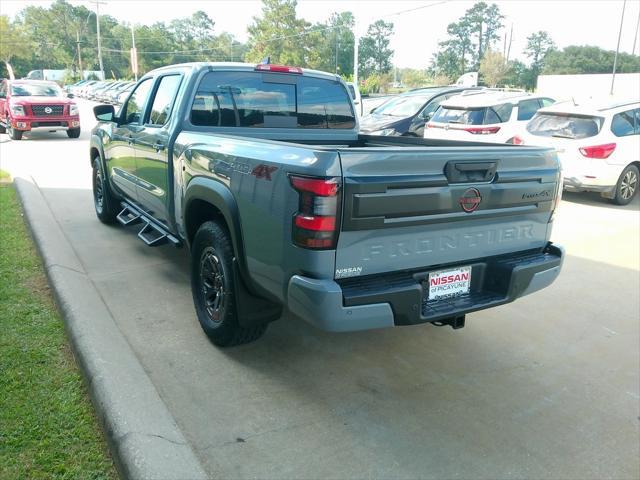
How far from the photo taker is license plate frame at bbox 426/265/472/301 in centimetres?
311

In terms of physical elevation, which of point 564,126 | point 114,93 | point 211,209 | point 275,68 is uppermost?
point 114,93

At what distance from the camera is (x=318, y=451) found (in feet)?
9.20

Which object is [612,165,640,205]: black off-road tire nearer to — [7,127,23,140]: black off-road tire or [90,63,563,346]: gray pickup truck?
[90,63,563,346]: gray pickup truck

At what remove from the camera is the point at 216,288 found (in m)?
3.77

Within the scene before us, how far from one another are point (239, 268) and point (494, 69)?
62731 millimetres

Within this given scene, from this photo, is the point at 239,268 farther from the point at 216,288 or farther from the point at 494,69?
the point at 494,69

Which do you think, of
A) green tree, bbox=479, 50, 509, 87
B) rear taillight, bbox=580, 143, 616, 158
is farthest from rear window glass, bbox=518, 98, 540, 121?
green tree, bbox=479, 50, 509, 87

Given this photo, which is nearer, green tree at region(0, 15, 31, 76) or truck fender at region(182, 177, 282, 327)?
truck fender at region(182, 177, 282, 327)

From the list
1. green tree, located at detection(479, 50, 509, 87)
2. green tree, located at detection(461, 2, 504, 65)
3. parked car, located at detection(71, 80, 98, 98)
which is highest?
green tree, located at detection(461, 2, 504, 65)

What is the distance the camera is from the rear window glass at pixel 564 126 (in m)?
8.91

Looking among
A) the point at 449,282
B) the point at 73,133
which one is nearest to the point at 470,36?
the point at 73,133

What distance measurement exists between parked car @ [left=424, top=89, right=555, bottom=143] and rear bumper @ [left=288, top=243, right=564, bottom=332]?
7749 millimetres

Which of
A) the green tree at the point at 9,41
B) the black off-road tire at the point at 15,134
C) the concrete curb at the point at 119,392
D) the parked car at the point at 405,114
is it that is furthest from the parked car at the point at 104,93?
the concrete curb at the point at 119,392

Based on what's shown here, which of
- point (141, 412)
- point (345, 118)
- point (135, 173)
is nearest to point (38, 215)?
point (135, 173)
